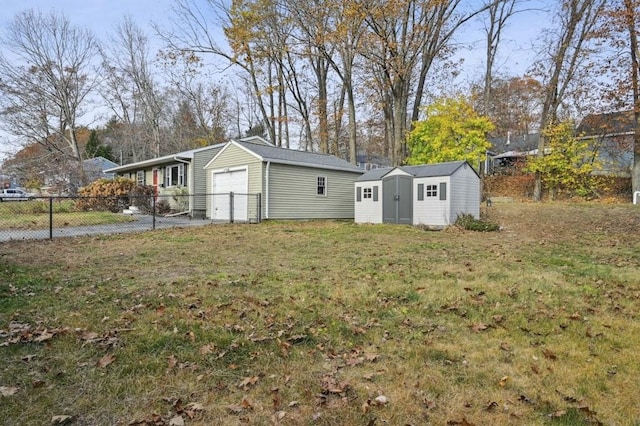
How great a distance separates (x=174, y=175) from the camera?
69.6 ft

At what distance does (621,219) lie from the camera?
13.2m

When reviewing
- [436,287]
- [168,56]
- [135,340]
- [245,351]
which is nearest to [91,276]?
[135,340]

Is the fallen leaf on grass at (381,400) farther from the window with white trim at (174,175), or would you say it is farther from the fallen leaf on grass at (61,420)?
the window with white trim at (174,175)

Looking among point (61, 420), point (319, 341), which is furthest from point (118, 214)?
point (61, 420)

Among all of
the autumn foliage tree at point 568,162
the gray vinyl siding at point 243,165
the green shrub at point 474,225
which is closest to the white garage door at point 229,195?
the gray vinyl siding at point 243,165

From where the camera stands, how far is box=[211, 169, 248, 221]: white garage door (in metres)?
16.5

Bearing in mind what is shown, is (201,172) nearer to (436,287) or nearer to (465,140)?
(465,140)

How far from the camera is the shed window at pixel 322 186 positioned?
17953 millimetres

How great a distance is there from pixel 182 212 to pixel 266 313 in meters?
16.4

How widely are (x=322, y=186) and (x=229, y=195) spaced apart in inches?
171

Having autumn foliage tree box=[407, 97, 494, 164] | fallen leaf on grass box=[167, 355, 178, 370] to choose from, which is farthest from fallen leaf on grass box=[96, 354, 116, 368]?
autumn foliage tree box=[407, 97, 494, 164]

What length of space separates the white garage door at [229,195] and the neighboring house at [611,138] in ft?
62.9

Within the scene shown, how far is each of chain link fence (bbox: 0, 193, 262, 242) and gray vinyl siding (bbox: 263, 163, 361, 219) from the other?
906mm

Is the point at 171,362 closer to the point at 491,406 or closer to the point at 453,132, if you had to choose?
the point at 491,406
